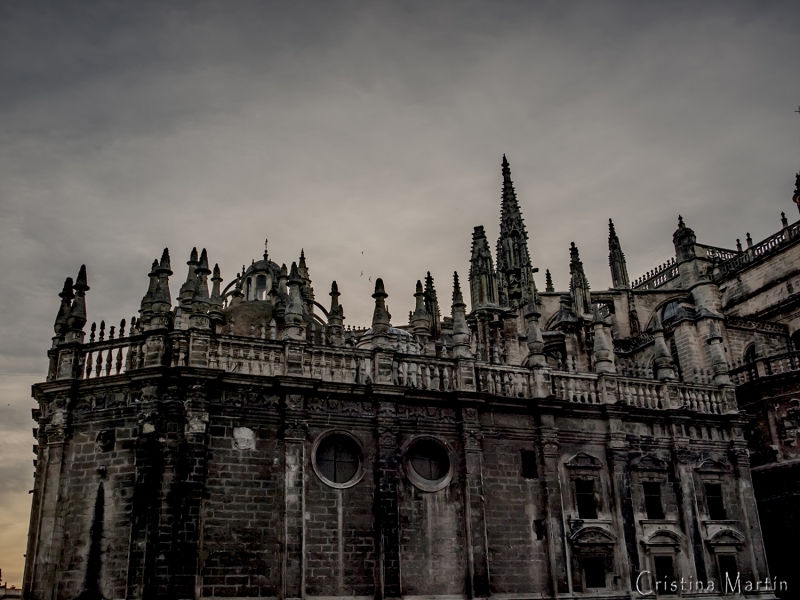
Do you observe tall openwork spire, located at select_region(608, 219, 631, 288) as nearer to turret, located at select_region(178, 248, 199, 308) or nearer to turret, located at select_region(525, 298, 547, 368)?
turret, located at select_region(525, 298, 547, 368)

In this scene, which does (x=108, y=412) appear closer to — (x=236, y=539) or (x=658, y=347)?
(x=236, y=539)

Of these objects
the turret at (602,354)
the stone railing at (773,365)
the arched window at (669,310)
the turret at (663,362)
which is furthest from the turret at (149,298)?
the arched window at (669,310)

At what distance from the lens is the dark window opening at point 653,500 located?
2631 centimetres

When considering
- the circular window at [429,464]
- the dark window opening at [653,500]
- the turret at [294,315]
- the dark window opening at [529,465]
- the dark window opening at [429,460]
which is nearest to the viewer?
the turret at [294,315]

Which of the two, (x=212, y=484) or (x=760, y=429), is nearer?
(x=212, y=484)

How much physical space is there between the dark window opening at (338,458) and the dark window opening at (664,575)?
1110 cm

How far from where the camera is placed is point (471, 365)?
2462cm

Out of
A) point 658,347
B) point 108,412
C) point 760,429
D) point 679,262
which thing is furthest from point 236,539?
point 679,262

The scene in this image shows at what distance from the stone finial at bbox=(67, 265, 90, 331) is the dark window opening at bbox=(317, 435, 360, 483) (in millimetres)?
8010

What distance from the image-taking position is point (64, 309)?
22953 millimetres

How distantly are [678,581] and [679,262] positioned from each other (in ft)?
76.4

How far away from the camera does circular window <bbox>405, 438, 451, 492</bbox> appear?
76.1ft

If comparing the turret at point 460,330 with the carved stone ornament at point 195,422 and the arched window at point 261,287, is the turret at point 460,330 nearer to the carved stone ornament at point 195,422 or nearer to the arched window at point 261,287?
the carved stone ornament at point 195,422

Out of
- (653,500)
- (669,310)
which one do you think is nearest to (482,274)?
(653,500)
